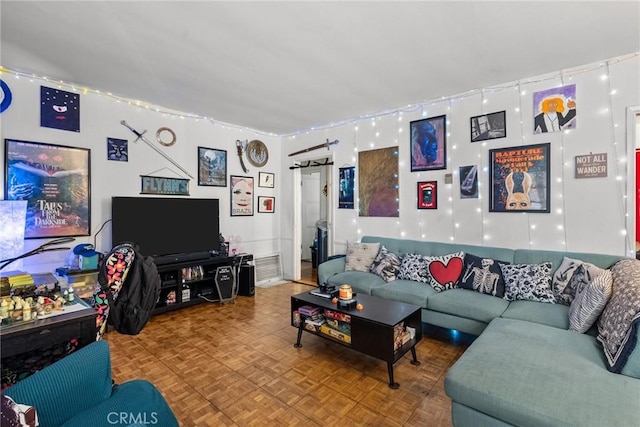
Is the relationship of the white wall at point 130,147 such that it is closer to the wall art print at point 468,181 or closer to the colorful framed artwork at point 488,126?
the wall art print at point 468,181

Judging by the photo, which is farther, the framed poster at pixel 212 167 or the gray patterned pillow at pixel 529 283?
the framed poster at pixel 212 167

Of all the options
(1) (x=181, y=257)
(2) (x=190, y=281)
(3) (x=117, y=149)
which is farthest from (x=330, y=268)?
(3) (x=117, y=149)

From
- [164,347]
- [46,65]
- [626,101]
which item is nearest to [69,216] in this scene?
[46,65]

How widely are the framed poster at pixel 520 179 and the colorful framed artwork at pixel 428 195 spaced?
0.61 m

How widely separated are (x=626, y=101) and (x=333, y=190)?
3.39 m

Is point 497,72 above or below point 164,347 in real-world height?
above

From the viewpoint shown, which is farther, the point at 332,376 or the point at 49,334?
the point at 332,376

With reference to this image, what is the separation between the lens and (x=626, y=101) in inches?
107

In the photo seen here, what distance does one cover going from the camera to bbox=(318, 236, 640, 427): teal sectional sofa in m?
1.35

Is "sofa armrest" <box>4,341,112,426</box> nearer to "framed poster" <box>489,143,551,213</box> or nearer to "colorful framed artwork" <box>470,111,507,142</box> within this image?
"framed poster" <box>489,143,551,213</box>

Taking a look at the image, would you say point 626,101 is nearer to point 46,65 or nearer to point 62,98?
point 46,65

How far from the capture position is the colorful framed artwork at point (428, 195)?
150 inches

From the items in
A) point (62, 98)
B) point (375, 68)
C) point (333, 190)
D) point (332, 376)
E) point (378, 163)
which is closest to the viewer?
point (332, 376)

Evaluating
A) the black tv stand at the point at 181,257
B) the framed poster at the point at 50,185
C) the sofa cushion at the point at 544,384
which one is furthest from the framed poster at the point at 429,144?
the framed poster at the point at 50,185
